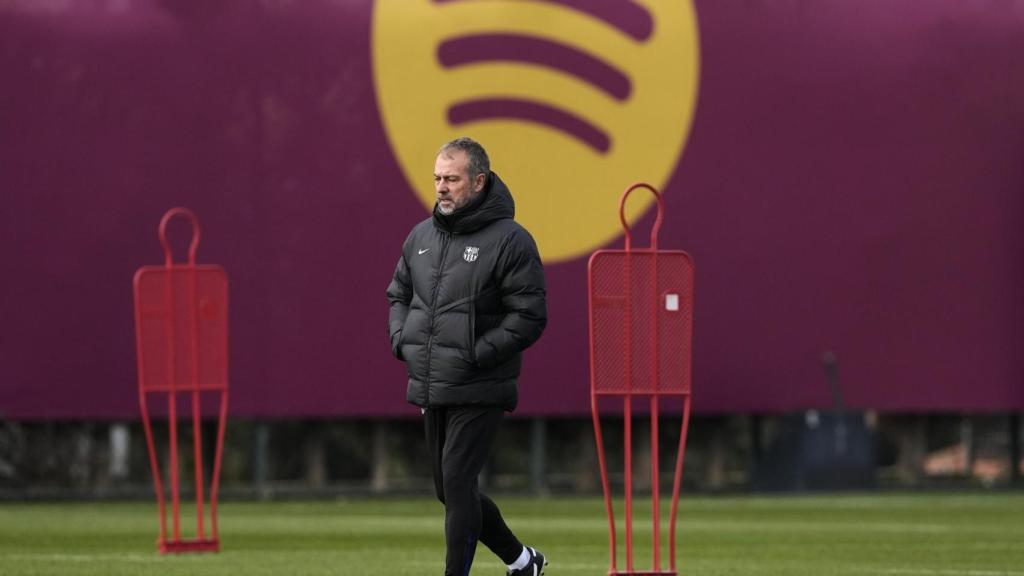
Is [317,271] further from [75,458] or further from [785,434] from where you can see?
[785,434]

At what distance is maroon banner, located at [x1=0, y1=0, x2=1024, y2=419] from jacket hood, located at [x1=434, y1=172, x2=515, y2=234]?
36.1ft

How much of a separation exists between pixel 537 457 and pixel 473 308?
12.0 m

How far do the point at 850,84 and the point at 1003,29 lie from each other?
161cm

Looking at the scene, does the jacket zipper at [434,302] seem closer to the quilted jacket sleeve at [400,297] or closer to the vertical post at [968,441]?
the quilted jacket sleeve at [400,297]

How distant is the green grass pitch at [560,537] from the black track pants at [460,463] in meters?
2.57

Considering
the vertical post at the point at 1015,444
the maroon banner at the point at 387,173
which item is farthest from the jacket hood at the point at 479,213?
the vertical post at the point at 1015,444

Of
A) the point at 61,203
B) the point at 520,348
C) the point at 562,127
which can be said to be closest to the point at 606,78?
the point at 562,127

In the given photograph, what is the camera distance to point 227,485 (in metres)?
19.2

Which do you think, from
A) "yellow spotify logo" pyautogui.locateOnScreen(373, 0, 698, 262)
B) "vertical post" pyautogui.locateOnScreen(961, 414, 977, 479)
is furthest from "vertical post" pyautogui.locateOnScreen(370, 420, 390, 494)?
"vertical post" pyautogui.locateOnScreen(961, 414, 977, 479)

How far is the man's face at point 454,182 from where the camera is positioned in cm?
712

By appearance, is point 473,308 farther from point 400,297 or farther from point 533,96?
point 533,96

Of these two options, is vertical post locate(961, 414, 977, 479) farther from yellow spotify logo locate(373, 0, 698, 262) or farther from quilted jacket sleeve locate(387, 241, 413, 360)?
quilted jacket sleeve locate(387, 241, 413, 360)

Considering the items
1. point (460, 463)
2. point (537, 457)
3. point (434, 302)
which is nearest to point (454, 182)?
point (434, 302)

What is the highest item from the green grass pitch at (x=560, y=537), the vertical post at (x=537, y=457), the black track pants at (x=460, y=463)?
the black track pants at (x=460, y=463)
